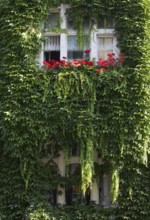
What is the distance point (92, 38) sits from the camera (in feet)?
40.2

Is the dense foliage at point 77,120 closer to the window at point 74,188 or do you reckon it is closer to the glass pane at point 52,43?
the window at point 74,188

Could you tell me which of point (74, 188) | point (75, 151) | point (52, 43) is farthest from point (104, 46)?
point (74, 188)

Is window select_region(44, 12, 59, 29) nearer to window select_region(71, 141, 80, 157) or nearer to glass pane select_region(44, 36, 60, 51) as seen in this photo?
glass pane select_region(44, 36, 60, 51)

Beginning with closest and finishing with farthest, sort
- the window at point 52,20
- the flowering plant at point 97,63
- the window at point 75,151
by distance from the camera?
the flowering plant at point 97,63 → the window at point 75,151 → the window at point 52,20

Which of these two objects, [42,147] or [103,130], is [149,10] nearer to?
[103,130]

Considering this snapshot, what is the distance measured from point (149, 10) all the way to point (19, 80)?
3.70 metres

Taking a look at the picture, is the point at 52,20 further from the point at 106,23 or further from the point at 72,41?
the point at 106,23

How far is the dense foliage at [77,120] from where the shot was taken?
36.9 feet

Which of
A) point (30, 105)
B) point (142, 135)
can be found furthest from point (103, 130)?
point (30, 105)

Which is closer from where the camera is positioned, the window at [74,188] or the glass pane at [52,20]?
the window at [74,188]

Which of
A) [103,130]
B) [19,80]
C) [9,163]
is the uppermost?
[19,80]

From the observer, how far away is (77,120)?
1125 centimetres

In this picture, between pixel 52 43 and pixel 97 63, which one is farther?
pixel 52 43

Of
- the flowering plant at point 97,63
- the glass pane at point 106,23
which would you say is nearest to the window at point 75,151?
the flowering plant at point 97,63
